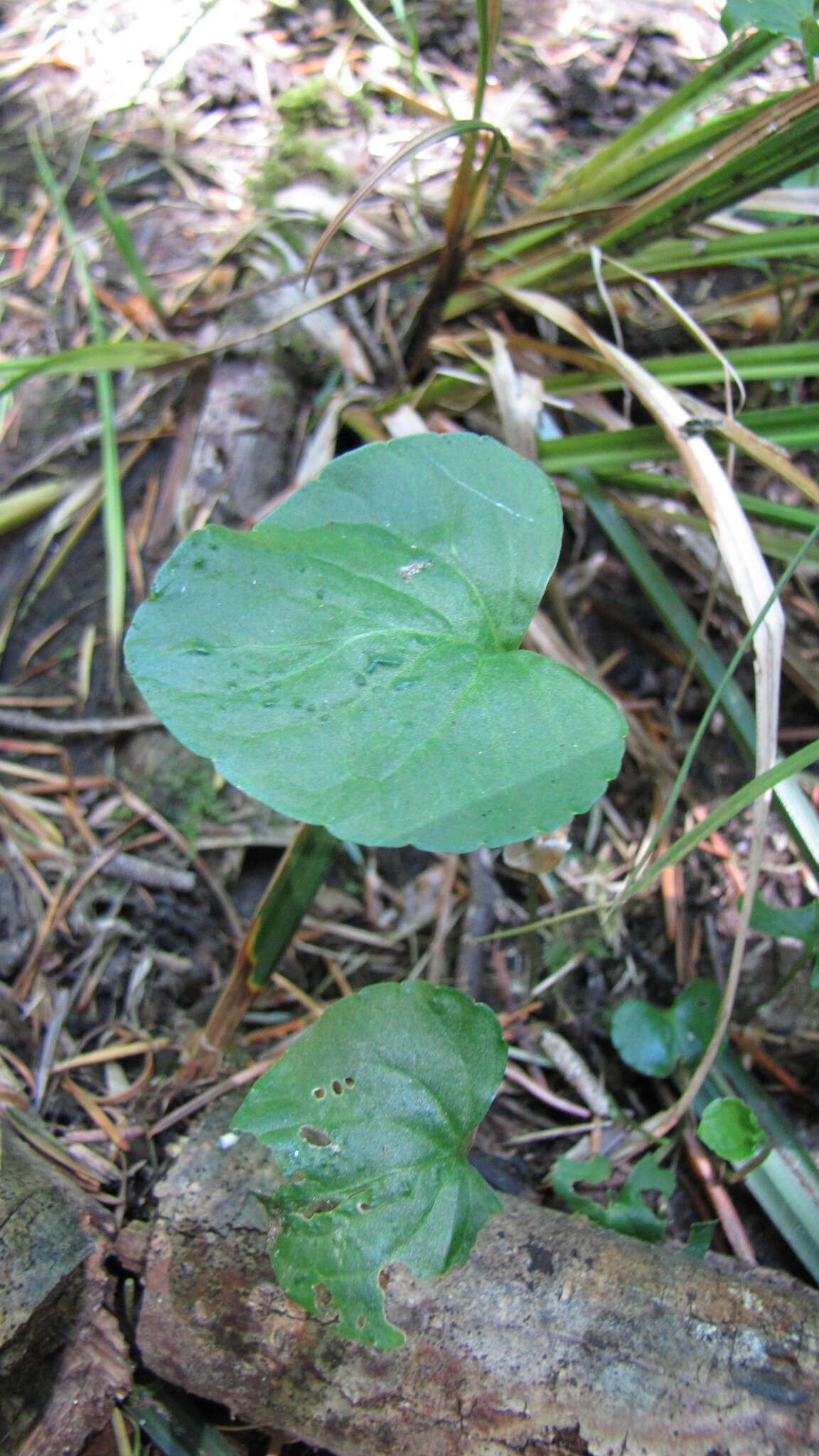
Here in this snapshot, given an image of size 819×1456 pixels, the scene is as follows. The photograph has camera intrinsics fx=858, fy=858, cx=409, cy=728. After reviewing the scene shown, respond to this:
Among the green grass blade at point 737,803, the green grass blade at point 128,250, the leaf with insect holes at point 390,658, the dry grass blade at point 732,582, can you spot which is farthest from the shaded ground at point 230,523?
the leaf with insect holes at point 390,658

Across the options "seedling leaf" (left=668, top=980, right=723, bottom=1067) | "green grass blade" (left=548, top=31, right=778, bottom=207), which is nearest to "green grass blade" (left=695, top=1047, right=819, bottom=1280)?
"seedling leaf" (left=668, top=980, right=723, bottom=1067)

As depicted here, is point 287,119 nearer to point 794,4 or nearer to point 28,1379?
point 794,4

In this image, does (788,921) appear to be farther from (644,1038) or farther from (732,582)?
(732,582)

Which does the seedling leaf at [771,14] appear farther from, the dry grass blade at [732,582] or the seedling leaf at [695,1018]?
the seedling leaf at [695,1018]

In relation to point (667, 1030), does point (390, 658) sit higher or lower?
higher

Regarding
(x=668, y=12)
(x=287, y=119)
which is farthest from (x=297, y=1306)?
(x=668, y=12)

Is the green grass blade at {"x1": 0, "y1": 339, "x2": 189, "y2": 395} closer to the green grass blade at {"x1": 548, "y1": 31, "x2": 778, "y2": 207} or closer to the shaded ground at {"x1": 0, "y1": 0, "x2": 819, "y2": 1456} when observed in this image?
the shaded ground at {"x1": 0, "y1": 0, "x2": 819, "y2": 1456}

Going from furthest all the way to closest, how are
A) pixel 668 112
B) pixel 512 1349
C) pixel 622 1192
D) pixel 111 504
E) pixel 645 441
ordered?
pixel 111 504 < pixel 668 112 < pixel 645 441 < pixel 622 1192 < pixel 512 1349

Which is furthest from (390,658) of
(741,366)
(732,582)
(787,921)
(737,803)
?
(741,366)

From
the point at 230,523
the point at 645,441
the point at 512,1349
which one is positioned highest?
the point at 645,441
